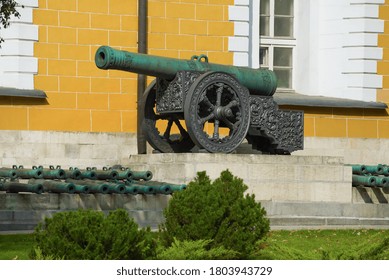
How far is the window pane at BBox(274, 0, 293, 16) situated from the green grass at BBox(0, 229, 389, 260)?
881 cm

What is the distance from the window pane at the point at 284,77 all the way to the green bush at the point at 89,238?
1560 centimetres

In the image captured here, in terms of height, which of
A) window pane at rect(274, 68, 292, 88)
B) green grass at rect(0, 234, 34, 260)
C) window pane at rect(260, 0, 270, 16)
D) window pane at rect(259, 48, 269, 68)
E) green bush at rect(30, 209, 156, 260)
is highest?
window pane at rect(260, 0, 270, 16)

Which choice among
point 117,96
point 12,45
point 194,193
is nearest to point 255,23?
point 117,96

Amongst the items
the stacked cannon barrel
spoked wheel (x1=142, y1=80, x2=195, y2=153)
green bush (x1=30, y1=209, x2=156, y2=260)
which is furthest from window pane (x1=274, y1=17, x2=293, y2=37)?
green bush (x1=30, y1=209, x2=156, y2=260)

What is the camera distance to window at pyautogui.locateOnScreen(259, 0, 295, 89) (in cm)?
2664

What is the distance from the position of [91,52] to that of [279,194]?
5047 millimetres

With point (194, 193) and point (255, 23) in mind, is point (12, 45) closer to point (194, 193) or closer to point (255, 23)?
point (255, 23)

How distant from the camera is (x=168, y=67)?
20.7 metres

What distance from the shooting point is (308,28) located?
→ 27.0 m

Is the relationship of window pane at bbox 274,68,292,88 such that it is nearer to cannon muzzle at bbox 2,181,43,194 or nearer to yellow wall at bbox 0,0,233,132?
yellow wall at bbox 0,0,233,132

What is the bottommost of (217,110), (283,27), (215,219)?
(215,219)

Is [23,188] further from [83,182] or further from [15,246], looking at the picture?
[15,246]

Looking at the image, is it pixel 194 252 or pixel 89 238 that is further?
pixel 194 252

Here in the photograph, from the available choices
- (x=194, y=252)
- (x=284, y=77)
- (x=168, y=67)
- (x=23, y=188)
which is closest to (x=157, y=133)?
(x=168, y=67)
